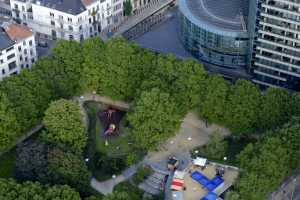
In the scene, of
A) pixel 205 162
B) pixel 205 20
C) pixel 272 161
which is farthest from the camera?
pixel 205 20

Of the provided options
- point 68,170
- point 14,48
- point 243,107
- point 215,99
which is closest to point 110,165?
point 68,170

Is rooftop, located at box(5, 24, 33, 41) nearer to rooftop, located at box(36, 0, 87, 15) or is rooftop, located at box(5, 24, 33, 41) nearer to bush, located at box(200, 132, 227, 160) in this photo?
rooftop, located at box(36, 0, 87, 15)

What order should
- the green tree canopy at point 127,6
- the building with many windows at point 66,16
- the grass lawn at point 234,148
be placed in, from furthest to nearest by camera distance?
1. the green tree canopy at point 127,6
2. the building with many windows at point 66,16
3. the grass lawn at point 234,148

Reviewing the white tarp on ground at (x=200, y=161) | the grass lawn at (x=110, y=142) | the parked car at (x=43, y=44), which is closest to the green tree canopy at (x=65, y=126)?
the grass lawn at (x=110, y=142)

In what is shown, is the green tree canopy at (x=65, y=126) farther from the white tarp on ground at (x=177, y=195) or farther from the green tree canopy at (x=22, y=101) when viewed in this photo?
the white tarp on ground at (x=177, y=195)

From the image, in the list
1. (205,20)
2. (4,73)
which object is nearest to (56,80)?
(4,73)

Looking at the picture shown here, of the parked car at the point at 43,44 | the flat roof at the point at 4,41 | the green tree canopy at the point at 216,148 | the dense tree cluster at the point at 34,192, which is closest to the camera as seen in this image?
the dense tree cluster at the point at 34,192

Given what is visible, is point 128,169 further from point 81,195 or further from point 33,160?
point 33,160
